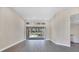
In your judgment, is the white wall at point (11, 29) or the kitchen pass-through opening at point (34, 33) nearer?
the white wall at point (11, 29)

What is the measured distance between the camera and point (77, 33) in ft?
20.8

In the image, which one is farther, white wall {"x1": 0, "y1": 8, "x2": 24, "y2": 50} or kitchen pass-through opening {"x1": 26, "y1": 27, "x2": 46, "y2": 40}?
kitchen pass-through opening {"x1": 26, "y1": 27, "x2": 46, "y2": 40}

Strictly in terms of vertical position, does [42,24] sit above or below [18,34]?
above

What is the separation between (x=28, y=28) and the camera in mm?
3105

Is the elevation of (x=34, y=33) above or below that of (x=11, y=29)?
below

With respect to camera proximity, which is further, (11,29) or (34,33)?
(11,29)
